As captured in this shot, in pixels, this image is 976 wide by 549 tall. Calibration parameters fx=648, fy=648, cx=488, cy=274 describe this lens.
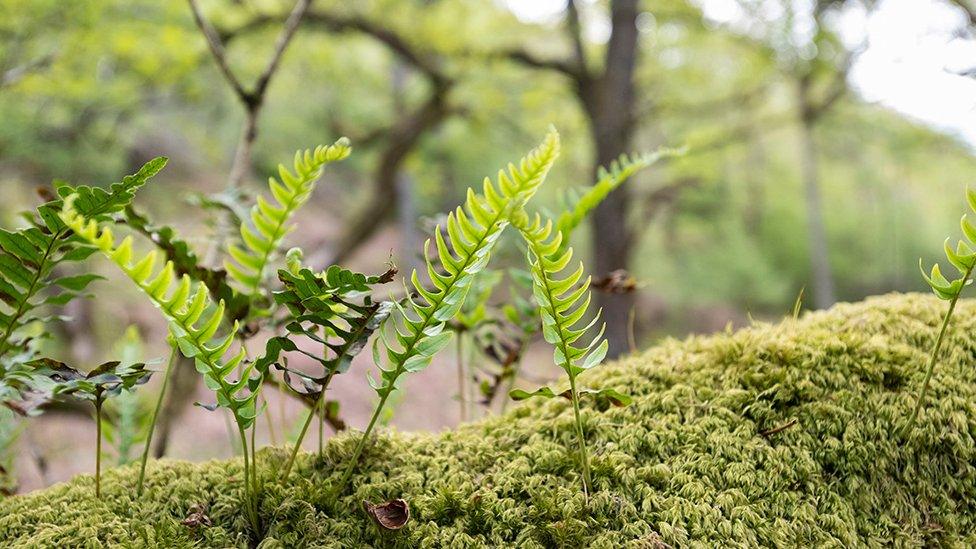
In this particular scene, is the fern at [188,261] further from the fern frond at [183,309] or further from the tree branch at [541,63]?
the tree branch at [541,63]

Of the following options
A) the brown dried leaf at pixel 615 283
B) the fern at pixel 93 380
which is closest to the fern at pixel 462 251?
the fern at pixel 93 380

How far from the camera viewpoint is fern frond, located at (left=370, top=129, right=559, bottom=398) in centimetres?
109

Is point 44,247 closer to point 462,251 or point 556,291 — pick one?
point 462,251

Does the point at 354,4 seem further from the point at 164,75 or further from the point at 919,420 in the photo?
the point at 919,420

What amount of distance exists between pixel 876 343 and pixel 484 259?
3.37ft

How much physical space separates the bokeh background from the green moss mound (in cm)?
29

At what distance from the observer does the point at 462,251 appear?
1.15 meters

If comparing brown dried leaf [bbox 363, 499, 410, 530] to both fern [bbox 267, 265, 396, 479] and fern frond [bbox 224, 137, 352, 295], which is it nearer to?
fern [bbox 267, 265, 396, 479]

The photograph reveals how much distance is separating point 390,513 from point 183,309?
540 mm

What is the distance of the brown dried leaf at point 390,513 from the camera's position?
122 cm

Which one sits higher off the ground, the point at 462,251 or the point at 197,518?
the point at 462,251

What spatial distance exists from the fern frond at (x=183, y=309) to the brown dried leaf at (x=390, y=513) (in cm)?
29

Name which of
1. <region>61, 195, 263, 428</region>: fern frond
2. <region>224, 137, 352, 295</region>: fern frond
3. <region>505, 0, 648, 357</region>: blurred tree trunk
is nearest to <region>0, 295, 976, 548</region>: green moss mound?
<region>61, 195, 263, 428</region>: fern frond

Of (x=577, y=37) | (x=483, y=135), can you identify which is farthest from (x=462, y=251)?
(x=483, y=135)
